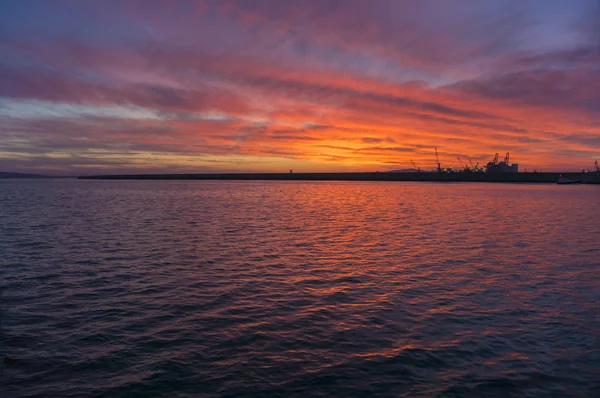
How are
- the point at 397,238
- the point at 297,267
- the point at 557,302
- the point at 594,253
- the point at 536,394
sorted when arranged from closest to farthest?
the point at 536,394 → the point at 557,302 → the point at 297,267 → the point at 594,253 → the point at 397,238

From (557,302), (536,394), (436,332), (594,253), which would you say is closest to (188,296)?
(436,332)

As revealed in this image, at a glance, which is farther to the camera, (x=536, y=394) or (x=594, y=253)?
(x=594, y=253)

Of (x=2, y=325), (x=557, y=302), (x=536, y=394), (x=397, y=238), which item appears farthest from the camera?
(x=397, y=238)

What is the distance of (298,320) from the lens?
15.3 metres

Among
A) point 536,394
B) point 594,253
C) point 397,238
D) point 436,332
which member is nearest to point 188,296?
point 436,332

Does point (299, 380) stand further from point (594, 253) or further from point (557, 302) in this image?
point (594, 253)

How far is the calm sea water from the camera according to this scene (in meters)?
10.8

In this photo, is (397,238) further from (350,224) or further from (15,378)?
(15,378)

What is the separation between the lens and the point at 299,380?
10.8m

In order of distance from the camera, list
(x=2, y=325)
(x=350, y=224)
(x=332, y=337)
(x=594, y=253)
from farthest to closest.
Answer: (x=350, y=224)
(x=594, y=253)
(x=2, y=325)
(x=332, y=337)

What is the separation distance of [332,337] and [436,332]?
12.4 feet

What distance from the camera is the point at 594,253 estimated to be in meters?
29.0

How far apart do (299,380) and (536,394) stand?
20.1 feet

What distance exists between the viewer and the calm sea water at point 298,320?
10.8 m
